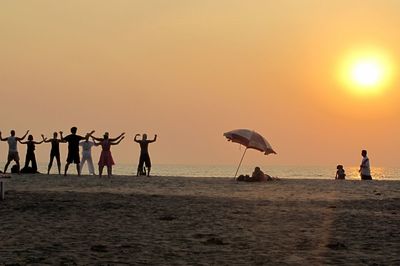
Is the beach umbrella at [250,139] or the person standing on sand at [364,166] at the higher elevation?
the beach umbrella at [250,139]

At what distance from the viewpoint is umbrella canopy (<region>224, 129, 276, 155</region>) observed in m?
30.9

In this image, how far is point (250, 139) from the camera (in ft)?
101

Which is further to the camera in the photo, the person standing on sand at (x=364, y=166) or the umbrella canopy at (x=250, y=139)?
the person standing on sand at (x=364, y=166)

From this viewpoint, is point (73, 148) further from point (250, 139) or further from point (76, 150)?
point (250, 139)

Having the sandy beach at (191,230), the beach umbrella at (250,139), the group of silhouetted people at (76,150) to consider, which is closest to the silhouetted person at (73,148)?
the group of silhouetted people at (76,150)

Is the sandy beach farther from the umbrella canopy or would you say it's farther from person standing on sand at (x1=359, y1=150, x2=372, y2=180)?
person standing on sand at (x1=359, y1=150, x2=372, y2=180)

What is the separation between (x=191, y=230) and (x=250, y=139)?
19.8m

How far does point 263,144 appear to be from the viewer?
31.3m

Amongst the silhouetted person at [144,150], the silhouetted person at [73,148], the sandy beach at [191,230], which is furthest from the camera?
the silhouetted person at [144,150]

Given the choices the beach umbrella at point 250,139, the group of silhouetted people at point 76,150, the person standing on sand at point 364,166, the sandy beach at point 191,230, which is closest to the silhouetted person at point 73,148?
the group of silhouetted people at point 76,150

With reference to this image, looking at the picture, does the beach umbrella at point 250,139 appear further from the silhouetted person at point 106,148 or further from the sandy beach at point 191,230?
the sandy beach at point 191,230

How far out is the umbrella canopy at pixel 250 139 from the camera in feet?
101

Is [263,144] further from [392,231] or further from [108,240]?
[108,240]

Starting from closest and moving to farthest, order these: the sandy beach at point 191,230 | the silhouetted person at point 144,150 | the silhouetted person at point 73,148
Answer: the sandy beach at point 191,230 → the silhouetted person at point 73,148 → the silhouetted person at point 144,150
